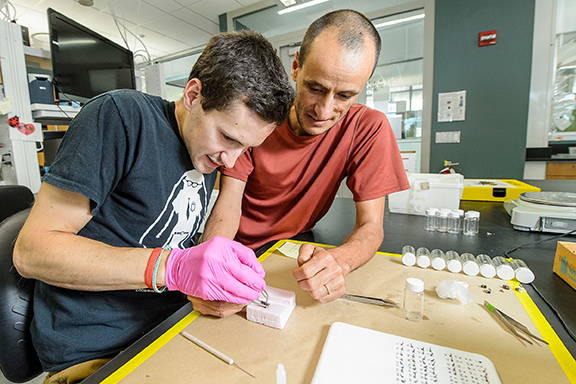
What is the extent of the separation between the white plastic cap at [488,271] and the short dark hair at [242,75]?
0.65 meters

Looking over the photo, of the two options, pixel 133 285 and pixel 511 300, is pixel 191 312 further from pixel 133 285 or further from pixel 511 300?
pixel 511 300

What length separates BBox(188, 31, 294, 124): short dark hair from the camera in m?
0.61

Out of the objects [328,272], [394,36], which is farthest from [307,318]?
[394,36]

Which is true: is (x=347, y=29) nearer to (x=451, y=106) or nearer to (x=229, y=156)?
(x=229, y=156)

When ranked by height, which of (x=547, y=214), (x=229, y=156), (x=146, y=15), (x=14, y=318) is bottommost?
(x=14, y=318)

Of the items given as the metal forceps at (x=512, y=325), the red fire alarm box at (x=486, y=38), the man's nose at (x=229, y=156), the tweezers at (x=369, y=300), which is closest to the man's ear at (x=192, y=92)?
the man's nose at (x=229, y=156)

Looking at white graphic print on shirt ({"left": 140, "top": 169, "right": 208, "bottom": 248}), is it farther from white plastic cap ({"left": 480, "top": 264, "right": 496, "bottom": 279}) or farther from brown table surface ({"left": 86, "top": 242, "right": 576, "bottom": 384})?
white plastic cap ({"left": 480, "top": 264, "right": 496, "bottom": 279})

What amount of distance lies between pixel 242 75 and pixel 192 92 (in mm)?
135

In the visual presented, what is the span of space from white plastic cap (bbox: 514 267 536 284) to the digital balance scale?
452 millimetres

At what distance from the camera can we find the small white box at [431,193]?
1.25 m

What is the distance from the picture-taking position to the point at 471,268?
28.6 inches

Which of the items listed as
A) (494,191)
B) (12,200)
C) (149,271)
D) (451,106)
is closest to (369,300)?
(149,271)

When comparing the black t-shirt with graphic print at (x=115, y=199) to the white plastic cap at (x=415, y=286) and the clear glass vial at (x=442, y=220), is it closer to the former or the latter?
the white plastic cap at (x=415, y=286)

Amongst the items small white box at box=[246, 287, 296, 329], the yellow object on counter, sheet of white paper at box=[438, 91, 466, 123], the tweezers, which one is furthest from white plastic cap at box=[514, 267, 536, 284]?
sheet of white paper at box=[438, 91, 466, 123]
